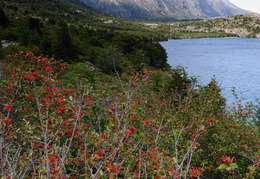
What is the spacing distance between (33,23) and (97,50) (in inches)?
469

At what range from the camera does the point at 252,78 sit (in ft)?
137

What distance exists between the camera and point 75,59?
35.0 m

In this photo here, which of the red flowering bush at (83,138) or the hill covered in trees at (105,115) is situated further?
the hill covered in trees at (105,115)

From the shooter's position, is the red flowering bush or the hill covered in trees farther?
the hill covered in trees

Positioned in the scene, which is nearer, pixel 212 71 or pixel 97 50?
pixel 97 50

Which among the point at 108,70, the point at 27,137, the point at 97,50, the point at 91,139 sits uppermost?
the point at 27,137

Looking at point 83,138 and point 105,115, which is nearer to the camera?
point 83,138

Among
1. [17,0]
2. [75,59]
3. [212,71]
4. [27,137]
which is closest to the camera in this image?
[27,137]

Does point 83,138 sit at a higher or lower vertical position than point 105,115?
higher

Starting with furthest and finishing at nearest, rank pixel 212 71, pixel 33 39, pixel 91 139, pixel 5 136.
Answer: pixel 212 71
pixel 33 39
pixel 91 139
pixel 5 136

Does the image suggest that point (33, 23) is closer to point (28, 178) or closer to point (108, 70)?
point (108, 70)

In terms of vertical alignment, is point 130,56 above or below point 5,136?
below

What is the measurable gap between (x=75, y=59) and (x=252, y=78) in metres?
33.7

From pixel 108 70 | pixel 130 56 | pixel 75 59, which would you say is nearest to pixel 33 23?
pixel 75 59
